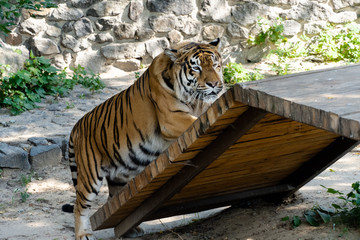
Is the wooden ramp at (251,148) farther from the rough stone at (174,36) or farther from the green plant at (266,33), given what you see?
the green plant at (266,33)

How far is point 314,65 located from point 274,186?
535 centimetres

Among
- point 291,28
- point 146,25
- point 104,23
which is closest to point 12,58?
point 104,23

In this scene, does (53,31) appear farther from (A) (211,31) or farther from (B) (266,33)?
(B) (266,33)

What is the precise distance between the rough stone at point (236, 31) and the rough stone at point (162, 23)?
1069mm

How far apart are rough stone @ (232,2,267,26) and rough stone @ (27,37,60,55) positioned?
322cm

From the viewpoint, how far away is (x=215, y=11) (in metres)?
9.77

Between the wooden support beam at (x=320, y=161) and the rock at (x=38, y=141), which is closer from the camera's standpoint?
the wooden support beam at (x=320, y=161)

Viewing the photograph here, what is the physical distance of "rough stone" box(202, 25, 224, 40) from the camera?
32.2ft

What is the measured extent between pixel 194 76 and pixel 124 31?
4.73 metres

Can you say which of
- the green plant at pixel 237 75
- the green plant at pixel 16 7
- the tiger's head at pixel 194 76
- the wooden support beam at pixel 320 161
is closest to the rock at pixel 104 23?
the green plant at pixel 237 75

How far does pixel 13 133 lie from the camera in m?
6.86

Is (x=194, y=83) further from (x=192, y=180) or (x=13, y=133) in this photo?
(x=13, y=133)

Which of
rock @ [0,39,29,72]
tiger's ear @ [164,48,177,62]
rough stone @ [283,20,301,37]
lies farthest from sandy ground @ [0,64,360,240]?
rough stone @ [283,20,301,37]

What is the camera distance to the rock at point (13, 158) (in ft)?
20.4
